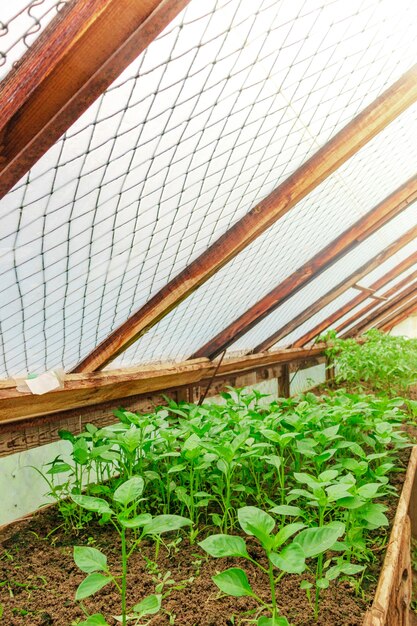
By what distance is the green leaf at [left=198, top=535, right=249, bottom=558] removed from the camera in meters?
0.91

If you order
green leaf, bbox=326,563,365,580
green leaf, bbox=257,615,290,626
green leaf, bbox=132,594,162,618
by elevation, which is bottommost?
green leaf, bbox=326,563,365,580

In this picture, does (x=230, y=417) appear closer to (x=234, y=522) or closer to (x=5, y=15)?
(x=234, y=522)

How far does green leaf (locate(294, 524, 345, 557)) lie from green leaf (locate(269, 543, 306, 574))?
33 mm

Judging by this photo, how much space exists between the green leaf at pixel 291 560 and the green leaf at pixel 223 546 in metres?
0.06

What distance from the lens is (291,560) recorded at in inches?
35.1

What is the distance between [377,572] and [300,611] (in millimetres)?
318

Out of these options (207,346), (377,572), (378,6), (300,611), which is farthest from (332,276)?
(300,611)

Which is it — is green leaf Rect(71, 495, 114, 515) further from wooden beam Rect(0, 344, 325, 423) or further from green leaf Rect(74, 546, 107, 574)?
wooden beam Rect(0, 344, 325, 423)

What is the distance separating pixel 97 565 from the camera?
92 cm

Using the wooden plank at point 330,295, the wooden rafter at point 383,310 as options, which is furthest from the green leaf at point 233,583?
the wooden rafter at point 383,310

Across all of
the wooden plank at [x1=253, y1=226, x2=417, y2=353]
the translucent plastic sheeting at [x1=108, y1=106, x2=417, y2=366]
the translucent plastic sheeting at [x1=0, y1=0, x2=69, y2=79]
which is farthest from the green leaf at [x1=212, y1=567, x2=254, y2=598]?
the wooden plank at [x1=253, y1=226, x2=417, y2=353]

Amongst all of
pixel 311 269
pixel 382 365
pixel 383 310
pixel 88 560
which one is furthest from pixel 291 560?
pixel 383 310

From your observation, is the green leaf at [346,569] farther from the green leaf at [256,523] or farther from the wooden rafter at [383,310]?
the wooden rafter at [383,310]

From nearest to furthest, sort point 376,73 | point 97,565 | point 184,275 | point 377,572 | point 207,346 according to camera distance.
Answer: point 97,565, point 377,572, point 376,73, point 184,275, point 207,346
